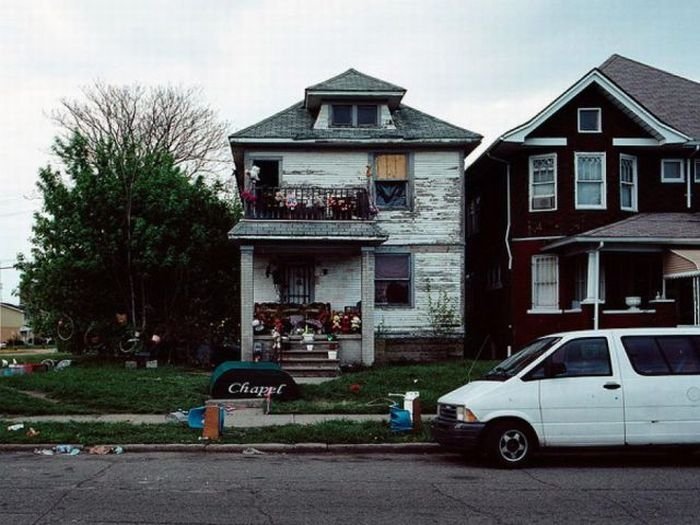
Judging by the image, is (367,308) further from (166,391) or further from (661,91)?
(661,91)

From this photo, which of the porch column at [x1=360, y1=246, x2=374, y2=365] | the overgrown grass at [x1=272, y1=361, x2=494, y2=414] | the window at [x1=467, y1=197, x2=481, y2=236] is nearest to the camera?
the overgrown grass at [x1=272, y1=361, x2=494, y2=414]

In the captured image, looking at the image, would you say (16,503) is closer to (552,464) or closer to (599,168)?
(552,464)

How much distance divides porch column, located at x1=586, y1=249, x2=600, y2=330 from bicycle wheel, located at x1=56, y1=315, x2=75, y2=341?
14.7m

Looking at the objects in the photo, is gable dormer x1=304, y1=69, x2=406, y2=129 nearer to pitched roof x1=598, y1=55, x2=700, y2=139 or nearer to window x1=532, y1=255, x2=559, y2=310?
window x1=532, y1=255, x2=559, y2=310

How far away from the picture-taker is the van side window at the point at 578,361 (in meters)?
11.6

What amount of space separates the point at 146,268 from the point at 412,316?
7.66m

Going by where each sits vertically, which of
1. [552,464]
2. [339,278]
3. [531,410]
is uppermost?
[339,278]

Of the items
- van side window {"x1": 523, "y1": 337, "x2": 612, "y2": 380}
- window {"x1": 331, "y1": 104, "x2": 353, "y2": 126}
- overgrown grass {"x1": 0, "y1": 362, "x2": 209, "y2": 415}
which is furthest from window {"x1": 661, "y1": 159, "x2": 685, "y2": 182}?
van side window {"x1": 523, "y1": 337, "x2": 612, "y2": 380}

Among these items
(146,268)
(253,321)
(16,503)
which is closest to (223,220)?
(146,268)

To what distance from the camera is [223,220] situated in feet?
90.1

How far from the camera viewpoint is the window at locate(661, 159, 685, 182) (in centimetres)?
2619

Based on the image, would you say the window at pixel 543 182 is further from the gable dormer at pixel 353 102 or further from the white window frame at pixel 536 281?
the gable dormer at pixel 353 102

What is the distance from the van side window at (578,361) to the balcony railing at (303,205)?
43.3ft

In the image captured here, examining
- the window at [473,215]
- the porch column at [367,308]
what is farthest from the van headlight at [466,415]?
the window at [473,215]
